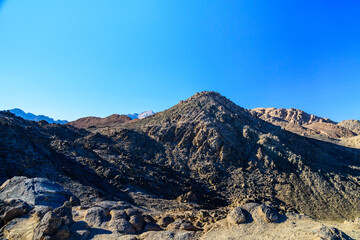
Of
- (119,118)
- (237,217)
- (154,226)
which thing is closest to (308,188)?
(237,217)

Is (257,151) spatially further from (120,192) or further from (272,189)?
(120,192)

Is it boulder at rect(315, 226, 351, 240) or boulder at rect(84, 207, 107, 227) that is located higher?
boulder at rect(84, 207, 107, 227)

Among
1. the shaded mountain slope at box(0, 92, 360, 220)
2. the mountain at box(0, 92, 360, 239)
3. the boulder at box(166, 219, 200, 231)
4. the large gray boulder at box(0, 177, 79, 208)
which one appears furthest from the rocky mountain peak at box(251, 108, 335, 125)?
the large gray boulder at box(0, 177, 79, 208)

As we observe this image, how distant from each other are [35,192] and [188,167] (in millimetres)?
15873

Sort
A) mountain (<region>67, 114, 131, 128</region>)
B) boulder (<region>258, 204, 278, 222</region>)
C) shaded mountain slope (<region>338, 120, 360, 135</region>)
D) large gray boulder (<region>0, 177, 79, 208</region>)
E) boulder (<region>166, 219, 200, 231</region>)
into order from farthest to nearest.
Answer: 1. shaded mountain slope (<region>338, 120, 360, 135</region>)
2. mountain (<region>67, 114, 131, 128</region>)
3. large gray boulder (<region>0, 177, 79, 208</region>)
4. boulder (<region>166, 219, 200, 231</region>)
5. boulder (<region>258, 204, 278, 222</region>)

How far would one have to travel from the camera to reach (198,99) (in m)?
35.2

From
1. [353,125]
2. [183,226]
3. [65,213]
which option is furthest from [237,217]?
[353,125]

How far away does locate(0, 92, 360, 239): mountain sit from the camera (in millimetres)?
15067

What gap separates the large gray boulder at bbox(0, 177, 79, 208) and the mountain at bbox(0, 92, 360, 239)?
140 cm

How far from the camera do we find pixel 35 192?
994 centimetres

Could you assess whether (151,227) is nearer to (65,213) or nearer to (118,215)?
(118,215)

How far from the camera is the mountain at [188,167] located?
49.4 feet

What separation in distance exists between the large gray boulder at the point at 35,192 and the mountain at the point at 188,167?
1.40 m

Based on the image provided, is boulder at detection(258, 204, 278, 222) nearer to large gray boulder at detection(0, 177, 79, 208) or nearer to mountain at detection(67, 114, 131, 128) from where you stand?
large gray boulder at detection(0, 177, 79, 208)
